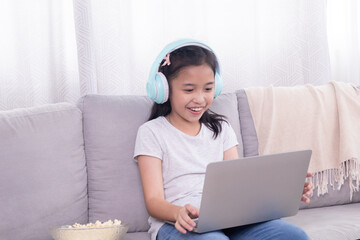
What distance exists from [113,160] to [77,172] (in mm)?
127

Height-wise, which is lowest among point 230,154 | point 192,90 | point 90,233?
point 90,233

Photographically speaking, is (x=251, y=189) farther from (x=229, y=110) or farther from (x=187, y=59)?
(x=229, y=110)

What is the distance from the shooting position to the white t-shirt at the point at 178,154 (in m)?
1.50

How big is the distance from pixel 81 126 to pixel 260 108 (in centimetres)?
70

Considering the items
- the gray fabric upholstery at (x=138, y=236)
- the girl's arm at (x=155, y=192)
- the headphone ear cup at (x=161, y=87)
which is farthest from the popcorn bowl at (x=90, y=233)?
the headphone ear cup at (x=161, y=87)

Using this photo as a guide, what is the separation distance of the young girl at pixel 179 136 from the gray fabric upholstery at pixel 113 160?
5.4 inches

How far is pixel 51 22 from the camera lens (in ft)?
6.56

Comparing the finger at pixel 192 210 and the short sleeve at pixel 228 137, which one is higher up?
the short sleeve at pixel 228 137

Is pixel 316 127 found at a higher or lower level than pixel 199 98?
lower

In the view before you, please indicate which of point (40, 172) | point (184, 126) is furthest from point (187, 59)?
point (40, 172)

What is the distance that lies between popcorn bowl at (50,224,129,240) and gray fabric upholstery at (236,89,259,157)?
744mm

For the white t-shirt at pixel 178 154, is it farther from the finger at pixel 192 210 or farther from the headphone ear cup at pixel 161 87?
the finger at pixel 192 210

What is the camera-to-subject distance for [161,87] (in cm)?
149

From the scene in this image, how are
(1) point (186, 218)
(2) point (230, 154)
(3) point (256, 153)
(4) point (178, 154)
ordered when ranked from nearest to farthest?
1. (1) point (186, 218)
2. (4) point (178, 154)
3. (2) point (230, 154)
4. (3) point (256, 153)
